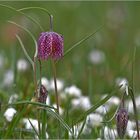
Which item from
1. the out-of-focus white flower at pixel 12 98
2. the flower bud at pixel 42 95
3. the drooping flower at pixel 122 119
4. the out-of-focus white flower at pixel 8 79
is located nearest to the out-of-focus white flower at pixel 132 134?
the drooping flower at pixel 122 119

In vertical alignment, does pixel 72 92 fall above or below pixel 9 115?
above

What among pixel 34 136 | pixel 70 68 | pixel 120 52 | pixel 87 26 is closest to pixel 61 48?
pixel 34 136

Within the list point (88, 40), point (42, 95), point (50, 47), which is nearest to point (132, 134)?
point (42, 95)

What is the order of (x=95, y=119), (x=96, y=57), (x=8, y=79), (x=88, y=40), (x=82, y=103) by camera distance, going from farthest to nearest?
(x=88, y=40), (x=96, y=57), (x=8, y=79), (x=82, y=103), (x=95, y=119)

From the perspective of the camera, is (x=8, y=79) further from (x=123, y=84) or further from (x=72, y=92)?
(x=123, y=84)

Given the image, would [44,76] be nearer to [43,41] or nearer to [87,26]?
[43,41]

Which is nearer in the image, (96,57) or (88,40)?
(96,57)

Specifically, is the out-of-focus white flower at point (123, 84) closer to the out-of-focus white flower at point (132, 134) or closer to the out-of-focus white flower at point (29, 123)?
the out-of-focus white flower at point (132, 134)
